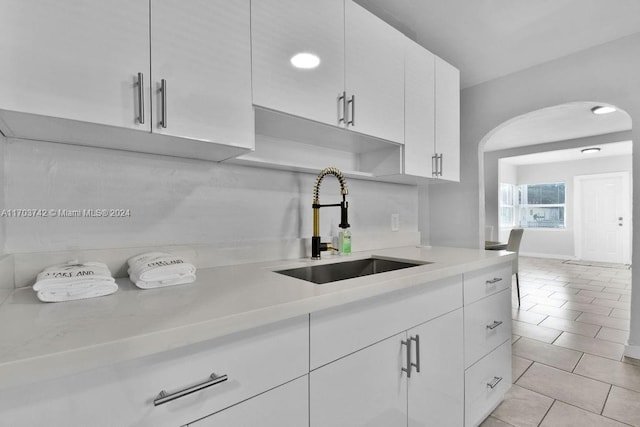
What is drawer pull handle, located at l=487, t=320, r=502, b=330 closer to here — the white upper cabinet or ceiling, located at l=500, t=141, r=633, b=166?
the white upper cabinet

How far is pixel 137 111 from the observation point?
0.95 meters

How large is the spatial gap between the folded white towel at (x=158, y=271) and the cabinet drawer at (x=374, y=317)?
47cm

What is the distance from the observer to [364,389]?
41.6 inches

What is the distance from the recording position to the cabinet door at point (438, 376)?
1.26 m

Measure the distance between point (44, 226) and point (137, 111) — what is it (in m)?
0.53

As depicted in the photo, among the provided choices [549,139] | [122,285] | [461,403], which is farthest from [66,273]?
[549,139]

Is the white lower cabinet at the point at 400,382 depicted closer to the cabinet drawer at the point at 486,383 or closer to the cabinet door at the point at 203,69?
the cabinet drawer at the point at 486,383

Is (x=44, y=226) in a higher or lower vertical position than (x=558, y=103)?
lower

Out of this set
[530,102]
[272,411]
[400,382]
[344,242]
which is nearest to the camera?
[272,411]

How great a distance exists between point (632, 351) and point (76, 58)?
3.75m

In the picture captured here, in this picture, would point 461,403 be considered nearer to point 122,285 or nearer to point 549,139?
point 122,285

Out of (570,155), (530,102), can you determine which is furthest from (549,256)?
(530,102)

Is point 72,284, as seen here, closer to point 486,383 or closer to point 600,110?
point 486,383

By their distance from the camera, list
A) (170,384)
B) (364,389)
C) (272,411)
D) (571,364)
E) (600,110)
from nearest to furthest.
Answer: (170,384), (272,411), (364,389), (571,364), (600,110)
